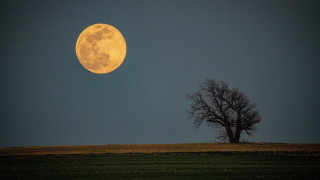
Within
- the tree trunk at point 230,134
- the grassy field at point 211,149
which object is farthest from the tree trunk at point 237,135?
the grassy field at point 211,149

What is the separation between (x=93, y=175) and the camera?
19.7 metres

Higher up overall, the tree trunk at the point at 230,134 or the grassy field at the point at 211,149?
the tree trunk at the point at 230,134

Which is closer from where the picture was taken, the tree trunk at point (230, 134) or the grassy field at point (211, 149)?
the grassy field at point (211, 149)

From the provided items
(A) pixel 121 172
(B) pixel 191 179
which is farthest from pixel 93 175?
(B) pixel 191 179

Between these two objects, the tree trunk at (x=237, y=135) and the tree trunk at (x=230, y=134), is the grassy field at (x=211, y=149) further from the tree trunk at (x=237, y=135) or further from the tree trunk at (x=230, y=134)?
the tree trunk at (x=237, y=135)

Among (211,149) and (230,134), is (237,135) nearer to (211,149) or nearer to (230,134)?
(230,134)

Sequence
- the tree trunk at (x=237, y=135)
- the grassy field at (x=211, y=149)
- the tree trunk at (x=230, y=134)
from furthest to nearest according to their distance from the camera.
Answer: the tree trunk at (x=230, y=134) → the tree trunk at (x=237, y=135) → the grassy field at (x=211, y=149)

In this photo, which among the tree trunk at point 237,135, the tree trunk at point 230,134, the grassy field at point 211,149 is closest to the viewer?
the grassy field at point 211,149

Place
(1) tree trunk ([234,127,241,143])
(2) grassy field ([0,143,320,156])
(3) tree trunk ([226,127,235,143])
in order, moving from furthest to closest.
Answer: (3) tree trunk ([226,127,235,143]) → (1) tree trunk ([234,127,241,143]) → (2) grassy field ([0,143,320,156])

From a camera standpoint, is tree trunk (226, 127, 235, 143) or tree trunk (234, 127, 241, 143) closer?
tree trunk (234, 127, 241, 143)

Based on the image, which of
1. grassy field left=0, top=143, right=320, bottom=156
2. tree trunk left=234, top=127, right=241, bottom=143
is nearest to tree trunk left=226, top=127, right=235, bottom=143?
tree trunk left=234, top=127, right=241, bottom=143

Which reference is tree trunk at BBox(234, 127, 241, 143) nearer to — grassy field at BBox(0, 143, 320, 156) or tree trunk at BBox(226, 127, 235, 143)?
tree trunk at BBox(226, 127, 235, 143)

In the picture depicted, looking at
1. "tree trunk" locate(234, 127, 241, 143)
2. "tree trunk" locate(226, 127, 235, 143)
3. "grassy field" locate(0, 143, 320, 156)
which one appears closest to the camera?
"grassy field" locate(0, 143, 320, 156)

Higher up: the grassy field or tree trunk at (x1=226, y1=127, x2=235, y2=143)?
tree trunk at (x1=226, y1=127, x2=235, y2=143)
